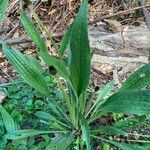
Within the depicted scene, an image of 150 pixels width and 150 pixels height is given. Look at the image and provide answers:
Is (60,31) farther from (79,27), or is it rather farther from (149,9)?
(79,27)

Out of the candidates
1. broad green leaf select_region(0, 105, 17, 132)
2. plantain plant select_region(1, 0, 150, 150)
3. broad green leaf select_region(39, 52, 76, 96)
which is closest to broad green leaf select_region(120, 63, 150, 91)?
plantain plant select_region(1, 0, 150, 150)

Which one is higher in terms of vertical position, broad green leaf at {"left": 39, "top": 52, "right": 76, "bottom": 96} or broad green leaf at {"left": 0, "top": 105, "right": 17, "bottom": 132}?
broad green leaf at {"left": 39, "top": 52, "right": 76, "bottom": 96}

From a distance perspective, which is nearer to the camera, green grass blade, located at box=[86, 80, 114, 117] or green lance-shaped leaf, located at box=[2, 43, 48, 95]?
green lance-shaped leaf, located at box=[2, 43, 48, 95]

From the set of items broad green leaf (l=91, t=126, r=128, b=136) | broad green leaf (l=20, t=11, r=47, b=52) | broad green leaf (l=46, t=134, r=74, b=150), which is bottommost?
broad green leaf (l=46, t=134, r=74, b=150)

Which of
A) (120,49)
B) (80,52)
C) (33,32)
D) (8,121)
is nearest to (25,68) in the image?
(33,32)

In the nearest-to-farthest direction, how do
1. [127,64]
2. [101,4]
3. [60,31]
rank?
1. [127,64]
2. [60,31]
3. [101,4]

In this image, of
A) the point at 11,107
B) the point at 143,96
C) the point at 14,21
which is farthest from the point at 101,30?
the point at 143,96

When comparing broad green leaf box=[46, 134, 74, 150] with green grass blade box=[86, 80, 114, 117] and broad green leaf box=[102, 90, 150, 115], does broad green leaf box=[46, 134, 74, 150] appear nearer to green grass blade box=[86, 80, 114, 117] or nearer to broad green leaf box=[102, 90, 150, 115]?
green grass blade box=[86, 80, 114, 117]
